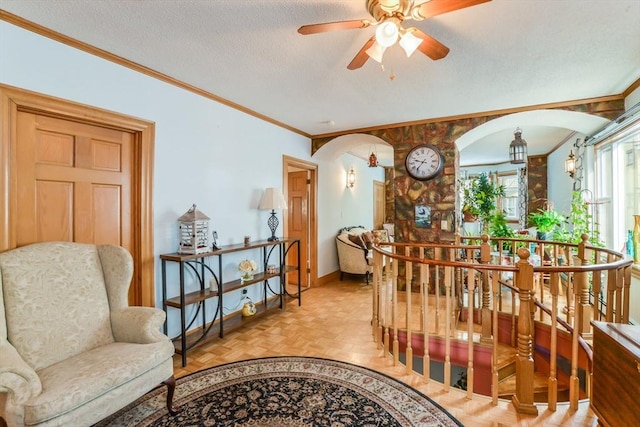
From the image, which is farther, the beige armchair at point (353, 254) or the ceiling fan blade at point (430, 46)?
the beige armchair at point (353, 254)

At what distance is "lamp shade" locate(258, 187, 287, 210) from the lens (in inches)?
139

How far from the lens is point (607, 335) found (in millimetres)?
1283

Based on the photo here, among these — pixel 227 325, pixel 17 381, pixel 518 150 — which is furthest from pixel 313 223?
pixel 17 381

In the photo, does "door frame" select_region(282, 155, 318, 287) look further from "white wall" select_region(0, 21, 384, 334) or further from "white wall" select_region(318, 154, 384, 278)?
"white wall" select_region(0, 21, 384, 334)

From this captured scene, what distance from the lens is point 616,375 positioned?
4.10 ft

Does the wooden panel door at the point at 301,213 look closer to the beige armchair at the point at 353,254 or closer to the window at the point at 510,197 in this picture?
the beige armchair at the point at 353,254

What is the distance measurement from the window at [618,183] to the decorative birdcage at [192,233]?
162 inches

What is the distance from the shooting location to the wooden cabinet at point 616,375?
114 cm

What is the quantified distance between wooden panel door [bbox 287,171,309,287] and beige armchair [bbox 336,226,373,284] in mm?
735

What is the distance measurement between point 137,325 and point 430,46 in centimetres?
245

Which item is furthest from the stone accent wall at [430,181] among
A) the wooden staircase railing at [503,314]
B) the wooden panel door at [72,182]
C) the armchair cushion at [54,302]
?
the armchair cushion at [54,302]

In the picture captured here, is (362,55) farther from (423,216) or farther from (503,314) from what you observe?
(503,314)

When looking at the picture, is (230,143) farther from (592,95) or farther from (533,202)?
(533,202)

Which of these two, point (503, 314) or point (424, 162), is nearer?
point (503, 314)
